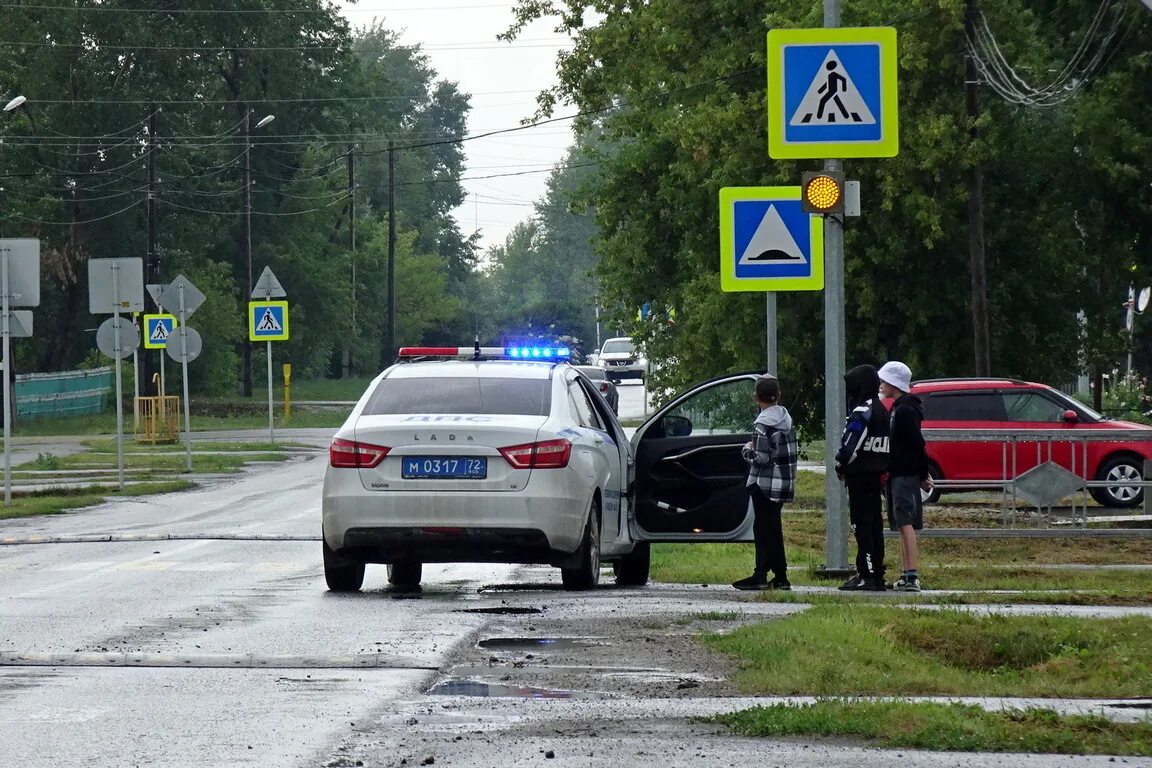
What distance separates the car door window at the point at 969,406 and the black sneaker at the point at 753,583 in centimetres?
1432

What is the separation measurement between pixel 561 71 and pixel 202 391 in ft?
106

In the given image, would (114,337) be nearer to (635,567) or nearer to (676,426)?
(635,567)

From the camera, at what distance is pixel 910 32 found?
32281mm

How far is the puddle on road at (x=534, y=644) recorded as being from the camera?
10.7m

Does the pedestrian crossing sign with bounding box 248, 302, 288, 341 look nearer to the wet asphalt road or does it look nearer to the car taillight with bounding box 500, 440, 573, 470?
the wet asphalt road

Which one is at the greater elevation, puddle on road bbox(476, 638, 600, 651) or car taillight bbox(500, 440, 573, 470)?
car taillight bbox(500, 440, 573, 470)

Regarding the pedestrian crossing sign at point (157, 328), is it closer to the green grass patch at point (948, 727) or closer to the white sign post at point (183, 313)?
the white sign post at point (183, 313)

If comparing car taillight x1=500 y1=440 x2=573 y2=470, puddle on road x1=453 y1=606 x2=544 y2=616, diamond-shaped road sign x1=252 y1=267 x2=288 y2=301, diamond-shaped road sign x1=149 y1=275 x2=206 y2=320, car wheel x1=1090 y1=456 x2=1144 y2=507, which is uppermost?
diamond-shaped road sign x1=252 y1=267 x2=288 y2=301

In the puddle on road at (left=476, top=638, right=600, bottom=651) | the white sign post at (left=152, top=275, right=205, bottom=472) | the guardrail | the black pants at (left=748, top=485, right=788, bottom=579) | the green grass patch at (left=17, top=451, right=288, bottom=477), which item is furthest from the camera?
the green grass patch at (left=17, top=451, right=288, bottom=477)

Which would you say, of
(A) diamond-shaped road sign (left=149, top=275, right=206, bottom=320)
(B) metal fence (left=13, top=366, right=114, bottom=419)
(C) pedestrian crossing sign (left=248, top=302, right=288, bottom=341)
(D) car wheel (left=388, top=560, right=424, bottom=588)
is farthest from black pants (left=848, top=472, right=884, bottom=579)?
(B) metal fence (left=13, top=366, right=114, bottom=419)

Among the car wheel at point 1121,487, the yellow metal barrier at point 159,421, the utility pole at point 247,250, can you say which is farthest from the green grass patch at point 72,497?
the utility pole at point 247,250

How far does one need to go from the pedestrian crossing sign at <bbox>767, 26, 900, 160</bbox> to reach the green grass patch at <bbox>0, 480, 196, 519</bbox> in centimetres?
1375

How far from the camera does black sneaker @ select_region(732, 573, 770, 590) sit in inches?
584

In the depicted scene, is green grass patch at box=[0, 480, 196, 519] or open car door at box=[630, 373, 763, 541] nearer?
open car door at box=[630, 373, 763, 541]
